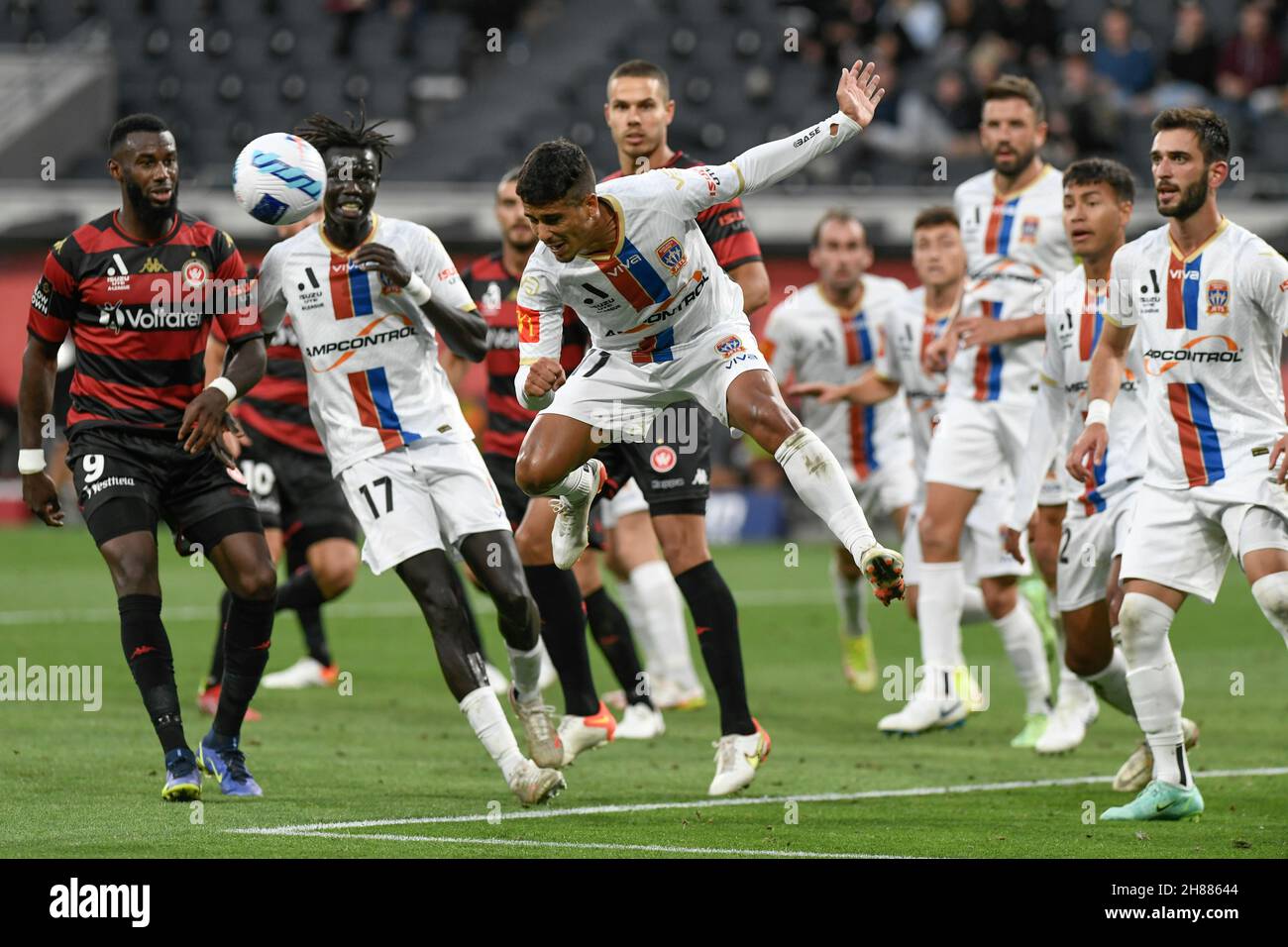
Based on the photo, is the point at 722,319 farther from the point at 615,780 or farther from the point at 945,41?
the point at 945,41

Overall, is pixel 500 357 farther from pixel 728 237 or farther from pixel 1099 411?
pixel 1099 411

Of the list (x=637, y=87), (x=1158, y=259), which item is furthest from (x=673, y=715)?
(x=1158, y=259)

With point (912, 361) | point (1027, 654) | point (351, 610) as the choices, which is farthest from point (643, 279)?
point (351, 610)

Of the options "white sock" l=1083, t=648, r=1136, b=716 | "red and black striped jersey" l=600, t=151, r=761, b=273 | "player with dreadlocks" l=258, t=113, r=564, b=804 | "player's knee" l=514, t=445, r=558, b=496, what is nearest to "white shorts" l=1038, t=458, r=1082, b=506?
"white sock" l=1083, t=648, r=1136, b=716

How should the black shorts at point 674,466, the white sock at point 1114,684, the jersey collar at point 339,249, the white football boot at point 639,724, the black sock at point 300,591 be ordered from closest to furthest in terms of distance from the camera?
the jersey collar at point 339,249, the black shorts at point 674,466, the white sock at point 1114,684, the white football boot at point 639,724, the black sock at point 300,591

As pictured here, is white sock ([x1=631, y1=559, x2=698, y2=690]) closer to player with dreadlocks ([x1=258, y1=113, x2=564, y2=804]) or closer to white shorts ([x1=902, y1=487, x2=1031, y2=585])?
white shorts ([x1=902, y1=487, x2=1031, y2=585])

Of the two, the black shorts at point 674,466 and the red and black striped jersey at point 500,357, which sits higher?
the red and black striped jersey at point 500,357

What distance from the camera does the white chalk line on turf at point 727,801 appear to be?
22.6 feet

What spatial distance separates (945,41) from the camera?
23.8 metres

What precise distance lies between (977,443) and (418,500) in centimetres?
364

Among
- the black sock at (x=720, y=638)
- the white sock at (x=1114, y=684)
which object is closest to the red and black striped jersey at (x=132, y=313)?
the black sock at (x=720, y=638)

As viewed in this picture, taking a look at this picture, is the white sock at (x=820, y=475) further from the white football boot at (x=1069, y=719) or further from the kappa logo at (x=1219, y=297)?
the white football boot at (x=1069, y=719)

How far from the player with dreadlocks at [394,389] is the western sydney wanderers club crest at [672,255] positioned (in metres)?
1.07

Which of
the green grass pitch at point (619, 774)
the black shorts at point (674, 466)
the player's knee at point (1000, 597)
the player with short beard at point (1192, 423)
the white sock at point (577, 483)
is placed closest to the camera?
the green grass pitch at point (619, 774)
